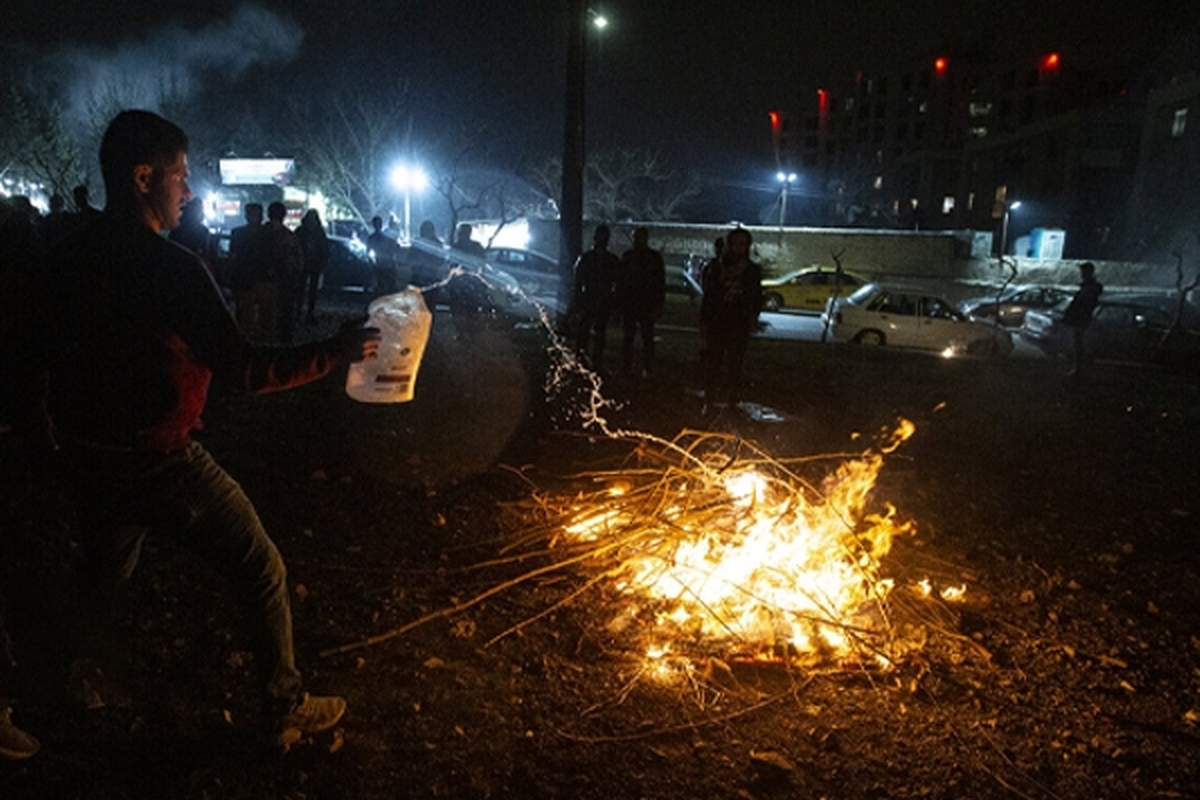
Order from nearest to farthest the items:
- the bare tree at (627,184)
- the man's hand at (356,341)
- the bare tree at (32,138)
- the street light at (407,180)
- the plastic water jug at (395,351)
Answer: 1. the man's hand at (356,341)
2. the plastic water jug at (395,351)
3. the bare tree at (32,138)
4. the street light at (407,180)
5. the bare tree at (627,184)

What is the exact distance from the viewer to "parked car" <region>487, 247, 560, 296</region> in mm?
21250

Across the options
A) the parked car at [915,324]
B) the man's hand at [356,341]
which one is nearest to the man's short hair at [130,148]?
the man's hand at [356,341]

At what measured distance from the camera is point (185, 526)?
2.55m

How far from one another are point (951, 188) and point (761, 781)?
77.1 meters

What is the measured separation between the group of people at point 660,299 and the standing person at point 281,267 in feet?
11.6

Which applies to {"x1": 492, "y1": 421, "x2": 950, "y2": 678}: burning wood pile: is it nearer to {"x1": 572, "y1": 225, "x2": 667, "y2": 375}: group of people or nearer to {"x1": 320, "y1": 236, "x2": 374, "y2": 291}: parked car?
{"x1": 572, "y1": 225, "x2": 667, "y2": 375}: group of people

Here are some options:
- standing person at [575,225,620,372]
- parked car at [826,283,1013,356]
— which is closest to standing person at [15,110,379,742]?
standing person at [575,225,620,372]

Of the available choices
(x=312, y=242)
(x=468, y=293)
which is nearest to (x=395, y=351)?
(x=312, y=242)

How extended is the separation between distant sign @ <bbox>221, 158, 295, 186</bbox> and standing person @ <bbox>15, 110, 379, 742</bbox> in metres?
49.4

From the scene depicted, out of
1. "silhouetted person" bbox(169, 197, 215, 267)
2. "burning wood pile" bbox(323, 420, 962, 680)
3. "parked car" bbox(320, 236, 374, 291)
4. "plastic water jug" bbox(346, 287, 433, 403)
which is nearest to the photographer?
"burning wood pile" bbox(323, 420, 962, 680)

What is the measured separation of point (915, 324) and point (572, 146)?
7.99 metres

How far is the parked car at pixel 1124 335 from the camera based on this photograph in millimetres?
17406

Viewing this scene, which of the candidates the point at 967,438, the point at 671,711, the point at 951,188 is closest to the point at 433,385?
the point at 967,438

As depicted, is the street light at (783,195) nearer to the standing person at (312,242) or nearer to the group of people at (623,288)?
the standing person at (312,242)
